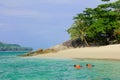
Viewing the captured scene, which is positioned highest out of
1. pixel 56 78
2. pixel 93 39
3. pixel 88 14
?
pixel 88 14

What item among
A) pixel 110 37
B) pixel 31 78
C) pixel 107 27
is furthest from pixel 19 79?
pixel 110 37

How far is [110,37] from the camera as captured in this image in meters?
73.1

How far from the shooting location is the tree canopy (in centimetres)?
6881

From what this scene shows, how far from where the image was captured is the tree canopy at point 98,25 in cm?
6881

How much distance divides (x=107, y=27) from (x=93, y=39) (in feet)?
22.7

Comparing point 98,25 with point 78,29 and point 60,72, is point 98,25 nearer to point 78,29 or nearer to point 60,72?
point 78,29

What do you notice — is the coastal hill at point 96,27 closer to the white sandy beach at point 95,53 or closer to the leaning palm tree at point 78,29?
the leaning palm tree at point 78,29

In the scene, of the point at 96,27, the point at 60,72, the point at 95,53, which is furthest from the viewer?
the point at 96,27

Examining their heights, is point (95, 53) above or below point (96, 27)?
below

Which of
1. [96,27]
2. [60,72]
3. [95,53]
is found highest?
[96,27]

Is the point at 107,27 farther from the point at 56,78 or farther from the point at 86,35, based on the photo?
the point at 56,78

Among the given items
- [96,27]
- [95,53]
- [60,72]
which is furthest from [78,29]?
[60,72]

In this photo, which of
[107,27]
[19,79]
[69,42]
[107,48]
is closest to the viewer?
[19,79]

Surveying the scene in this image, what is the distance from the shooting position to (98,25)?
68688 millimetres
